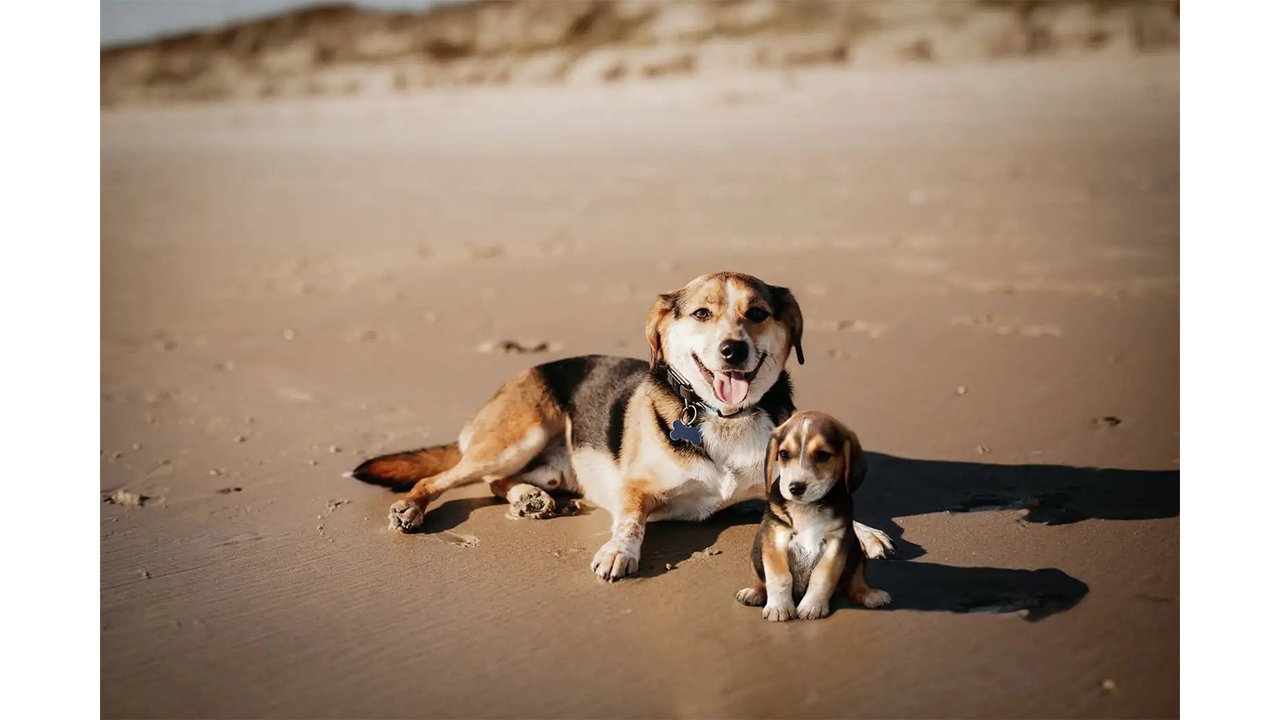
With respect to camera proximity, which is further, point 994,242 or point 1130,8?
point 1130,8

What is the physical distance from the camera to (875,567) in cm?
461

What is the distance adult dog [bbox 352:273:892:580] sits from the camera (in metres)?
4.63

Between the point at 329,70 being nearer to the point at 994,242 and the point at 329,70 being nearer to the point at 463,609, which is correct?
the point at 994,242

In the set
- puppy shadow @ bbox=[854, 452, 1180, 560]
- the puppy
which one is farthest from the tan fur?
the puppy

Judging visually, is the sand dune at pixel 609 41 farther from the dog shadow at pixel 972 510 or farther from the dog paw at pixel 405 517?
the dog shadow at pixel 972 510

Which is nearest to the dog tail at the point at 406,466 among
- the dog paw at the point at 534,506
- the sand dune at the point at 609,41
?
the dog paw at the point at 534,506

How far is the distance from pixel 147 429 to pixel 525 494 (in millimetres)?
3168

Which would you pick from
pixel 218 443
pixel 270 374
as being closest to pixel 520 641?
pixel 218 443

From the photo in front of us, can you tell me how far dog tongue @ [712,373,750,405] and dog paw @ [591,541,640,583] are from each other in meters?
0.71

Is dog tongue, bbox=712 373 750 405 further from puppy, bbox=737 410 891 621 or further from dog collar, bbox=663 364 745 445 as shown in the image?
puppy, bbox=737 410 891 621

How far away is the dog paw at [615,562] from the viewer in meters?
4.61

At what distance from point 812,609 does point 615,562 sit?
0.89m

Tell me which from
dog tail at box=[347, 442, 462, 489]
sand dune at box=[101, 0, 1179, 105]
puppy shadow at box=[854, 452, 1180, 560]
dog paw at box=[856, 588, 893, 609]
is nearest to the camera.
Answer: dog paw at box=[856, 588, 893, 609]

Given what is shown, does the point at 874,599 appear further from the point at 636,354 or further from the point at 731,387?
the point at 636,354
